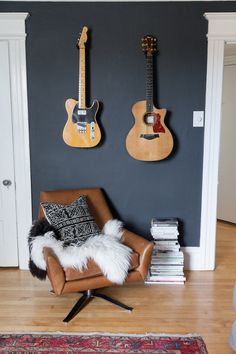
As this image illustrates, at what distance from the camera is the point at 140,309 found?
2.52 metres

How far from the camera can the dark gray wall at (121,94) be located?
2871 mm

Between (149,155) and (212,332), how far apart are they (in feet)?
4.60

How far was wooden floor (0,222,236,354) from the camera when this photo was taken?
2.28m

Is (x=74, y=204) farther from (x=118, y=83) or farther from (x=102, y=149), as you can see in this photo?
(x=118, y=83)

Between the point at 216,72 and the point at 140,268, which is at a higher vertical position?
the point at 216,72

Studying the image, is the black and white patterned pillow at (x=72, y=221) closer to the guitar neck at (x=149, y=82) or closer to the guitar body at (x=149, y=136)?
the guitar body at (x=149, y=136)

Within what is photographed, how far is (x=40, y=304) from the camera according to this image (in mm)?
2598

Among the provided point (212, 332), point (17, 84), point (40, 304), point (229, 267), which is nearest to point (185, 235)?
point (229, 267)

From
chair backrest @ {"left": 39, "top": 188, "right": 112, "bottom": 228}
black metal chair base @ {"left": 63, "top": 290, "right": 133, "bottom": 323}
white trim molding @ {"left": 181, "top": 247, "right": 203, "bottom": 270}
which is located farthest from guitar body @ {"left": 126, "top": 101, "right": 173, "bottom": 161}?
black metal chair base @ {"left": 63, "top": 290, "right": 133, "bottom": 323}

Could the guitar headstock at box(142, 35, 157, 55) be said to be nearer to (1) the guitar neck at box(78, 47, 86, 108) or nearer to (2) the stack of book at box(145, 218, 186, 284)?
(1) the guitar neck at box(78, 47, 86, 108)

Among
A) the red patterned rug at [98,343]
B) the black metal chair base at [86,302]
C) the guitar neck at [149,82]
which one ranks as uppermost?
the guitar neck at [149,82]

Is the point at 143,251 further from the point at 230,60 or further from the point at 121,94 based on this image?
the point at 230,60

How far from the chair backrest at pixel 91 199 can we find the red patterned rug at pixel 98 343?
0.95 m

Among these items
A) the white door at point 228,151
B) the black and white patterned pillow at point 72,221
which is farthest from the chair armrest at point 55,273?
the white door at point 228,151
